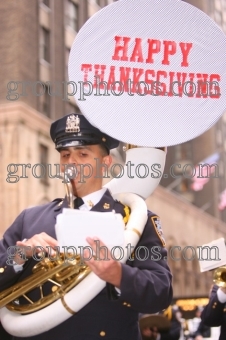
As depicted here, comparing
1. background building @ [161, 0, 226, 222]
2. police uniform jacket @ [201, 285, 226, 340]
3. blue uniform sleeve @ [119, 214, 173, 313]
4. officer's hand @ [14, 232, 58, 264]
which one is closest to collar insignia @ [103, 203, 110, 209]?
blue uniform sleeve @ [119, 214, 173, 313]

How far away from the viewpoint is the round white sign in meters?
2.44

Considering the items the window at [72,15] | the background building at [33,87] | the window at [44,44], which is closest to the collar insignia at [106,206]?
the background building at [33,87]

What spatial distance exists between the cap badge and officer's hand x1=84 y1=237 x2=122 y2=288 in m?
0.64

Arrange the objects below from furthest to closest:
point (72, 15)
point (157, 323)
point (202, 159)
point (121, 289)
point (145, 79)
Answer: point (202, 159) → point (72, 15) → point (157, 323) → point (145, 79) → point (121, 289)

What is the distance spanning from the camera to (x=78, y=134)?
253 cm

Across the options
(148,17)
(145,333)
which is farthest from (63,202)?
(145,333)

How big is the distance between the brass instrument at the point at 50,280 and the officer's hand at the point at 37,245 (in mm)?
44

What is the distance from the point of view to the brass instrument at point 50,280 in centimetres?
226

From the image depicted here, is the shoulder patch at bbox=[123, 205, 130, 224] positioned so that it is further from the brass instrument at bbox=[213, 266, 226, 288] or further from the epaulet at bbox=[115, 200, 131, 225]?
the brass instrument at bbox=[213, 266, 226, 288]

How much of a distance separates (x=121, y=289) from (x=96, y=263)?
172 millimetres

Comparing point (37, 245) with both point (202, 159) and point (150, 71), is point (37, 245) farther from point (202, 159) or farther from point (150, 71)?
point (202, 159)

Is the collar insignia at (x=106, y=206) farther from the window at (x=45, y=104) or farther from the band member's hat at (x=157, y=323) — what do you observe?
the window at (x=45, y=104)

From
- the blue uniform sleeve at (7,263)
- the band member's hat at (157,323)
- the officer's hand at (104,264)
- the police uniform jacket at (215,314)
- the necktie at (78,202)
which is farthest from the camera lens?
the band member's hat at (157,323)

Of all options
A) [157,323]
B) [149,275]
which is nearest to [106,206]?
[149,275]
